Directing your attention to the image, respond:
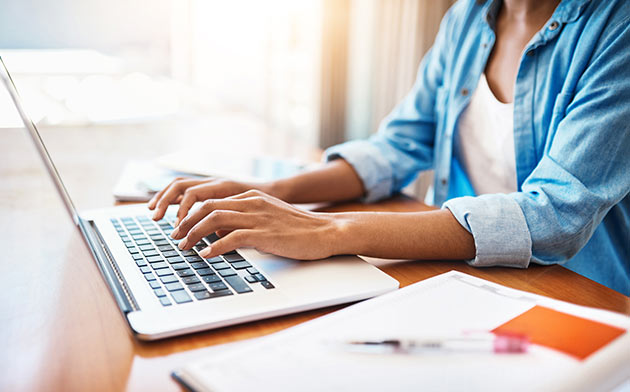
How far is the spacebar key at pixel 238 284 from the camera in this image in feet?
1.84

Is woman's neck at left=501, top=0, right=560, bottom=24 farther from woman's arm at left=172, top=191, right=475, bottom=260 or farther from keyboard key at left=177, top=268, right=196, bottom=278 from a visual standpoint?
keyboard key at left=177, top=268, right=196, bottom=278

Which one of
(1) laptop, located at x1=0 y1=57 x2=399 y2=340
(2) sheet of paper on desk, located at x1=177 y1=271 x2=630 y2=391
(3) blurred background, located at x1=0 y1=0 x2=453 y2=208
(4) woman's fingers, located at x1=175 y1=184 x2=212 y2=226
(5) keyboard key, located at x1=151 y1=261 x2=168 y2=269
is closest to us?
(2) sheet of paper on desk, located at x1=177 y1=271 x2=630 y2=391

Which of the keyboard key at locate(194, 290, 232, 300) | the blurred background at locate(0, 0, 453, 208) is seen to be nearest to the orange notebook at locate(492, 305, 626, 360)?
the keyboard key at locate(194, 290, 232, 300)

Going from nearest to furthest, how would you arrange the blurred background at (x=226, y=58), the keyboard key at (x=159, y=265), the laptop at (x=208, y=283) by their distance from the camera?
1. the laptop at (x=208, y=283)
2. the keyboard key at (x=159, y=265)
3. the blurred background at (x=226, y=58)

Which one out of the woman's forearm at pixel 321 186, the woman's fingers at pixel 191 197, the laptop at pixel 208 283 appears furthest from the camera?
the woman's forearm at pixel 321 186

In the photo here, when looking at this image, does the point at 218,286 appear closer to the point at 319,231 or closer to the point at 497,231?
the point at 319,231

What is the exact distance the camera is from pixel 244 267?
0.62 m

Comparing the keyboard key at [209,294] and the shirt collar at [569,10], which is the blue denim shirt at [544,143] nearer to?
the shirt collar at [569,10]

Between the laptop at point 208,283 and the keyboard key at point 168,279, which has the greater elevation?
the keyboard key at point 168,279

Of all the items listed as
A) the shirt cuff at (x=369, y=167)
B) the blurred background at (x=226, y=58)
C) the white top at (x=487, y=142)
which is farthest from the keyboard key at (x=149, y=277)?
the blurred background at (x=226, y=58)

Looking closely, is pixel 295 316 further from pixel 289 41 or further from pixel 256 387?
pixel 289 41

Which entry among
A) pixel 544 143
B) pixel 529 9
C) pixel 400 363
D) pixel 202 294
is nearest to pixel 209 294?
pixel 202 294

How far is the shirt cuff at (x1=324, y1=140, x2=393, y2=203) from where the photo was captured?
0.99m

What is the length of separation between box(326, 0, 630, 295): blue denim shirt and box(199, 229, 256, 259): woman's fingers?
0.26 m
